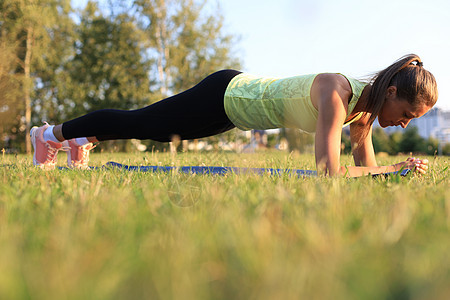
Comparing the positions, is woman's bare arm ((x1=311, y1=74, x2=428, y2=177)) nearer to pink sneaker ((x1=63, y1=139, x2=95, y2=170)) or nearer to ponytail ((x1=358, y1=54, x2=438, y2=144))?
ponytail ((x1=358, y1=54, x2=438, y2=144))

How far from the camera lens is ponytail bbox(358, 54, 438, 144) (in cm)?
255

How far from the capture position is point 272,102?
297cm

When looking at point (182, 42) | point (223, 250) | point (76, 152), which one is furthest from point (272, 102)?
point (182, 42)

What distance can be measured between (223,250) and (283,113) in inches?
91.6

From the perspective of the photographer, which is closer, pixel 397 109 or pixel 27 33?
pixel 397 109

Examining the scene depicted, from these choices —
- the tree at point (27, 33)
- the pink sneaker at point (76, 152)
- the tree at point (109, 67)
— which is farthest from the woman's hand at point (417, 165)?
the tree at point (27, 33)

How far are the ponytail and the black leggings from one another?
1.24 meters

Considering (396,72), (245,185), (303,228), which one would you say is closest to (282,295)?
(303,228)

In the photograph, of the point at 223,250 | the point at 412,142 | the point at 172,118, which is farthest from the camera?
the point at 412,142

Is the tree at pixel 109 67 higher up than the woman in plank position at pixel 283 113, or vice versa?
the tree at pixel 109 67

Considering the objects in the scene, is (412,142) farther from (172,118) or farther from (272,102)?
(172,118)

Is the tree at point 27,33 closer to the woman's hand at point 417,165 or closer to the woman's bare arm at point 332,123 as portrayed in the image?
the woman's bare arm at point 332,123

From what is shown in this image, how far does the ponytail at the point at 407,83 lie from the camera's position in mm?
2553

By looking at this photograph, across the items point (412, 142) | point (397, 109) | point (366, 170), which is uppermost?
point (397, 109)
